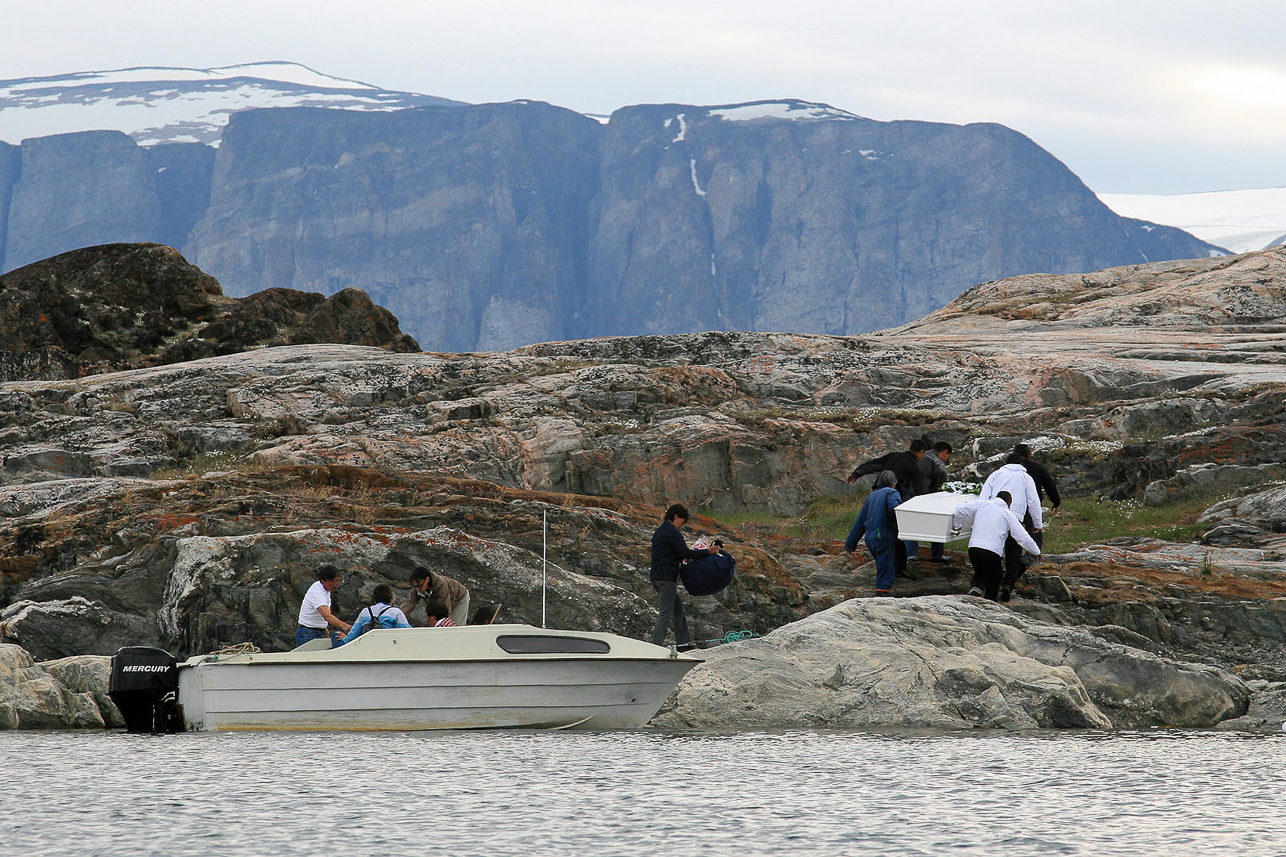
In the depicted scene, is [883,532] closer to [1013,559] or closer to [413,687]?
[1013,559]

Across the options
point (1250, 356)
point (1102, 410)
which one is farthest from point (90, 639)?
point (1250, 356)

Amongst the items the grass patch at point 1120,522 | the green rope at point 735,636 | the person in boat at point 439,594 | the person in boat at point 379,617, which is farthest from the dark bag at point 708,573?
the grass patch at point 1120,522

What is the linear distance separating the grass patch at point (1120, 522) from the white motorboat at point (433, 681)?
10751 mm

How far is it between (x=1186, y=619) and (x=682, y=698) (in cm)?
728

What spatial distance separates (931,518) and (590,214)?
163 m

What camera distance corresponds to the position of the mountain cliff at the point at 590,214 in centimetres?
15725

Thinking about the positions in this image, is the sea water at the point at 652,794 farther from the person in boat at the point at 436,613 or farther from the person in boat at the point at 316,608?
the person in boat at the point at 316,608

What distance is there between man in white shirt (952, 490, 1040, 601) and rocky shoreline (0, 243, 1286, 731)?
0.50m

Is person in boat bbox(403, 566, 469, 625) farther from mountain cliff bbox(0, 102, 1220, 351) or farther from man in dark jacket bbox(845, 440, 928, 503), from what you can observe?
mountain cliff bbox(0, 102, 1220, 351)

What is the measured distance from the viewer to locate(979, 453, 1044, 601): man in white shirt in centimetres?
1548

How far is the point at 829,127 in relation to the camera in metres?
173

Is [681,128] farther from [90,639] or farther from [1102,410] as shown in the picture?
[90,639]

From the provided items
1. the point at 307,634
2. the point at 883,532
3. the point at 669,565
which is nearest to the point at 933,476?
the point at 883,532

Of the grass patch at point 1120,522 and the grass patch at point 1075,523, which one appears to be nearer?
the grass patch at point 1120,522
